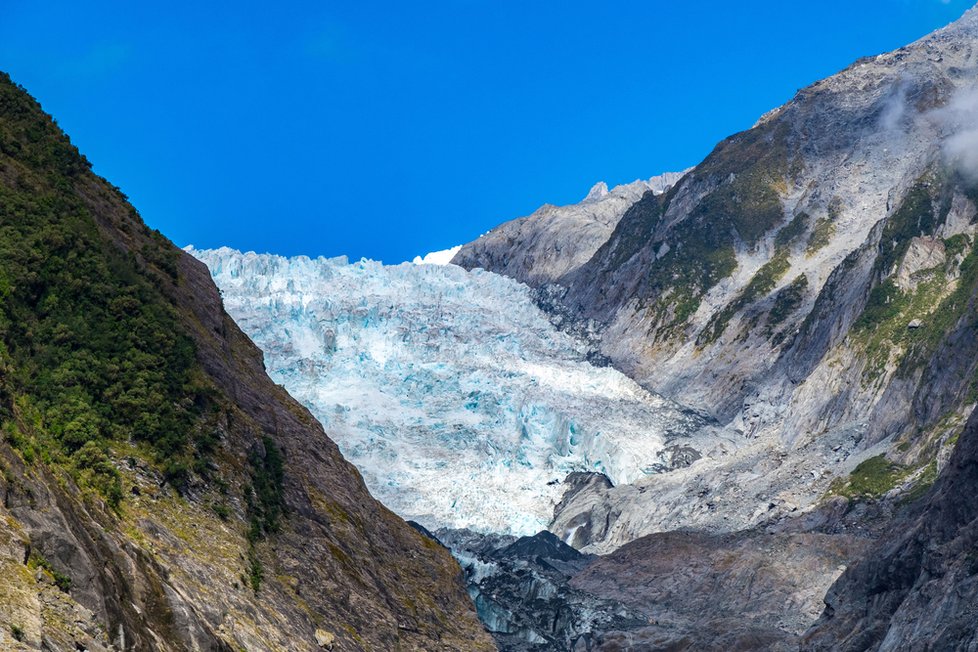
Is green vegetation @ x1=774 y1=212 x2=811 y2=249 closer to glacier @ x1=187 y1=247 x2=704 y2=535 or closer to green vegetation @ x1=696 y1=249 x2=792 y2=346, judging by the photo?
green vegetation @ x1=696 y1=249 x2=792 y2=346

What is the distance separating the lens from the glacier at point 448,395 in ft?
330

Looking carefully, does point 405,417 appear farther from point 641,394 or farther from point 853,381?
point 853,381

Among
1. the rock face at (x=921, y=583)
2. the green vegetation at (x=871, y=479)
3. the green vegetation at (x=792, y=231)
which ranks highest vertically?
the green vegetation at (x=792, y=231)

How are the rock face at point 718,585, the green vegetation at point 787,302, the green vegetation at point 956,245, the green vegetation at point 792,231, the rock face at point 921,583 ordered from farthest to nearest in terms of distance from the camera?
1. the green vegetation at point 792,231
2. the green vegetation at point 787,302
3. the green vegetation at point 956,245
4. the rock face at point 718,585
5. the rock face at point 921,583

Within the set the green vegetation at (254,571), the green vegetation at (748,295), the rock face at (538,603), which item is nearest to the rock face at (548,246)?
the green vegetation at (748,295)

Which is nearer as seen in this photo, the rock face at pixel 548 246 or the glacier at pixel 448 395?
the glacier at pixel 448 395

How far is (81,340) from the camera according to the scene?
30.1 m

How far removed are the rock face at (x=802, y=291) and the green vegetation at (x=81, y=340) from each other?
52427 mm

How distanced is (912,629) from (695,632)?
2162 cm

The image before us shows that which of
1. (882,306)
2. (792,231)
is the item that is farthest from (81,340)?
(792,231)

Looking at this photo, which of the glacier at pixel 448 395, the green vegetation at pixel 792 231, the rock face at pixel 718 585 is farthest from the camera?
the green vegetation at pixel 792 231

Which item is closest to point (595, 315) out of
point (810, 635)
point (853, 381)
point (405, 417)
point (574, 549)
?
point (405, 417)

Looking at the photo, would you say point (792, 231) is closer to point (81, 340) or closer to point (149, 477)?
point (81, 340)

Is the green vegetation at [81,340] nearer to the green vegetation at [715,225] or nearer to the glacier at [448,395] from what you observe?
the glacier at [448,395]
